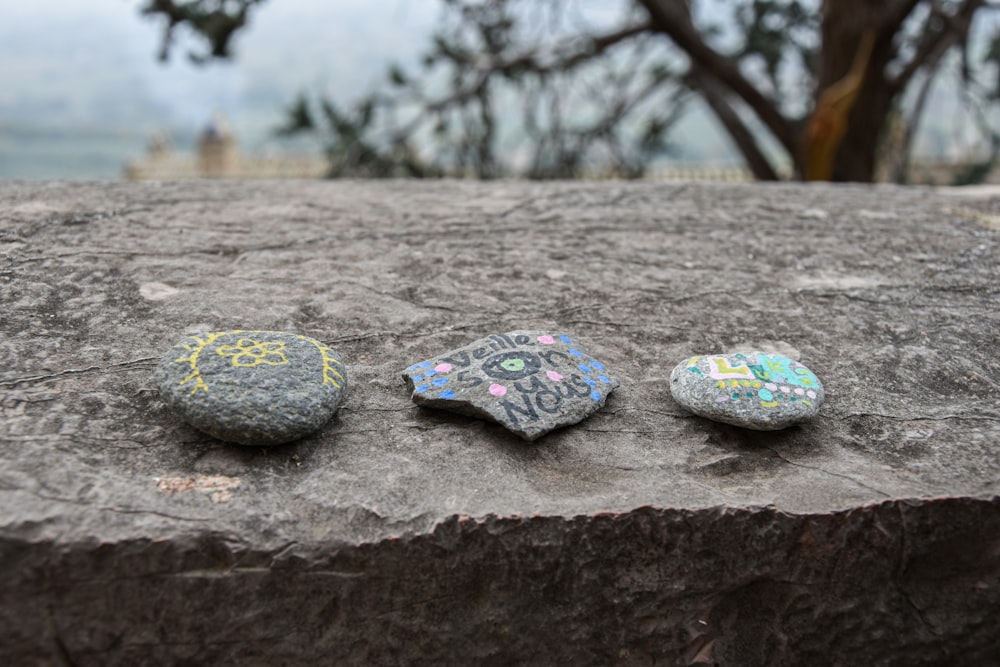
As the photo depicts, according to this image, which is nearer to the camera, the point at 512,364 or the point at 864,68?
the point at 512,364

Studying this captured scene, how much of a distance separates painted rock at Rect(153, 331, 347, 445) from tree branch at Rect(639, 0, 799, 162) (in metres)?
3.94

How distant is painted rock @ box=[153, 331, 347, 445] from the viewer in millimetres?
1207

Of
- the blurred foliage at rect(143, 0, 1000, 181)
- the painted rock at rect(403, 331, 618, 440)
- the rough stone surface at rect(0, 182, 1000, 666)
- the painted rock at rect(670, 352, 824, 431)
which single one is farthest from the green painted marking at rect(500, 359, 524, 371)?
the blurred foliage at rect(143, 0, 1000, 181)

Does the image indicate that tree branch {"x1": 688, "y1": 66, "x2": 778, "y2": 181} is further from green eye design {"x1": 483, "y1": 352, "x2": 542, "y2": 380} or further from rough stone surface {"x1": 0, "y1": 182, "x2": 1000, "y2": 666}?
green eye design {"x1": 483, "y1": 352, "x2": 542, "y2": 380}

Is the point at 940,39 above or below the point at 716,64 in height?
above

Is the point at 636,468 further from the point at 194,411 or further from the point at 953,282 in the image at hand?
the point at 953,282

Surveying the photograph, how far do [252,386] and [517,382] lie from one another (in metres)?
0.41

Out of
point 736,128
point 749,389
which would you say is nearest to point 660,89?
point 736,128

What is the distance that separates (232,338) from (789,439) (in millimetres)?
920

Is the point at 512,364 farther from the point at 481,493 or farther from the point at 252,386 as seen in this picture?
the point at 252,386

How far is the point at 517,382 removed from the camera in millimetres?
1365

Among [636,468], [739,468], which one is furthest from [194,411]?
[739,468]

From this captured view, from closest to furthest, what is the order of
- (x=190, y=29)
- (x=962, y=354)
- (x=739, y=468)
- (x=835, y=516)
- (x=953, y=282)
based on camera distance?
(x=835, y=516), (x=739, y=468), (x=962, y=354), (x=953, y=282), (x=190, y=29)

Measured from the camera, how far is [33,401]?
4.18ft
